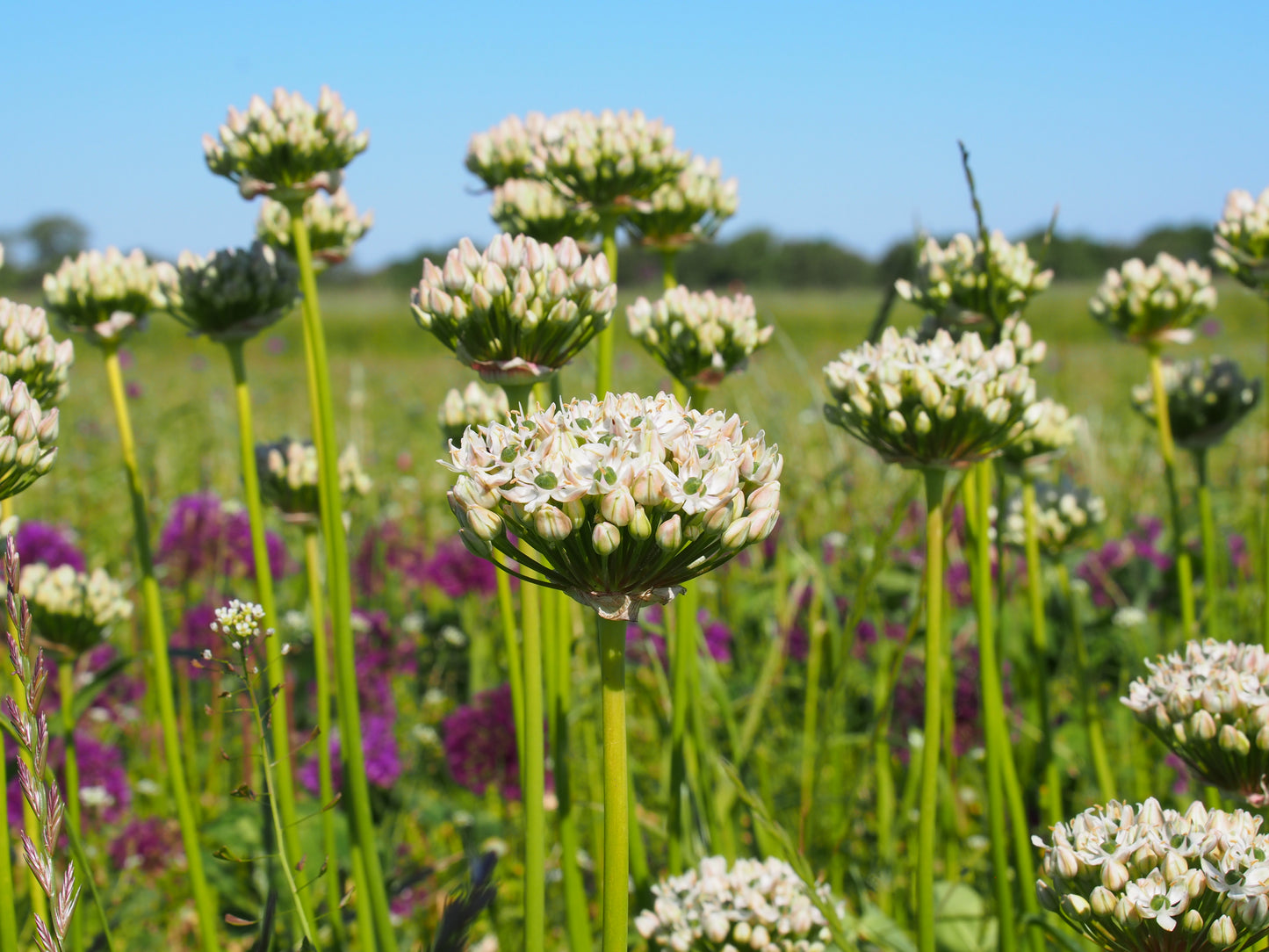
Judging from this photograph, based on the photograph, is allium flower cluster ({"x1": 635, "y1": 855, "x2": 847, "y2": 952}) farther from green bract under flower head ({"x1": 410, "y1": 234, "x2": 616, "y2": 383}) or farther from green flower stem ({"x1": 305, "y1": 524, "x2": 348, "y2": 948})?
green bract under flower head ({"x1": 410, "y1": 234, "x2": 616, "y2": 383})

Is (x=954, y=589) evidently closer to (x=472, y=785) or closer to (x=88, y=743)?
(x=472, y=785)

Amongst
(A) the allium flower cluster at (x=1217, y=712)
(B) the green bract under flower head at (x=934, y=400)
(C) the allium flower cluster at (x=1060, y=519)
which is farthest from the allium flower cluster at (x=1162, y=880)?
(C) the allium flower cluster at (x=1060, y=519)

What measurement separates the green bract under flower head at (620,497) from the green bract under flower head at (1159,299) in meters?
2.15

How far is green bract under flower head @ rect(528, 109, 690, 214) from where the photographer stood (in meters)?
2.56

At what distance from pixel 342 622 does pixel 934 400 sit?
4.34 feet

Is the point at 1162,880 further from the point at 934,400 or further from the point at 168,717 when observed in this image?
the point at 168,717

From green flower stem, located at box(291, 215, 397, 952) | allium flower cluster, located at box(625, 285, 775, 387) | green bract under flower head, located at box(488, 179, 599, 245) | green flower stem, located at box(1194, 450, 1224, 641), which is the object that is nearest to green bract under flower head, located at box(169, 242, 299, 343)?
green flower stem, located at box(291, 215, 397, 952)

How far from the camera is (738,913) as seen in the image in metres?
1.88

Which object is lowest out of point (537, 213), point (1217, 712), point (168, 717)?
point (168, 717)

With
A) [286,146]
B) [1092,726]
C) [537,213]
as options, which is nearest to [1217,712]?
[1092,726]

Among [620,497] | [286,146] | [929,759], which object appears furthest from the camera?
[286,146]

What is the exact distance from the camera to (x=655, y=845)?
3.32 metres

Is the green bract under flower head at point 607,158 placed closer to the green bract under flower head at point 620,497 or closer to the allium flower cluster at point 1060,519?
the green bract under flower head at point 620,497

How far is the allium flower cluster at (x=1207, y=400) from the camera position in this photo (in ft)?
10.2
